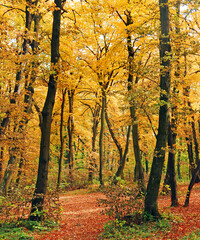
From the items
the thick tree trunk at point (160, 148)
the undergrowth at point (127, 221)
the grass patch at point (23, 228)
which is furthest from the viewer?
the thick tree trunk at point (160, 148)

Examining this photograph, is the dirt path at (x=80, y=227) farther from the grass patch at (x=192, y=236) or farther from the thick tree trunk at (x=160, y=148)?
the grass patch at (x=192, y=236)

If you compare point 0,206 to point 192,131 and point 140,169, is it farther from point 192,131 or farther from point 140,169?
point 192,131

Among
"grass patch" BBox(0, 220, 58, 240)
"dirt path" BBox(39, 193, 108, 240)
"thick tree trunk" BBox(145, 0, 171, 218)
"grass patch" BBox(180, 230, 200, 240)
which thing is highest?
"thick tree trunk" BBox(145, 0, 171, 218)

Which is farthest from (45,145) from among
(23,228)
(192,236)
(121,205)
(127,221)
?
(192,236)

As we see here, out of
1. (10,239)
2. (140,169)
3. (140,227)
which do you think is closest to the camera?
(10,239)

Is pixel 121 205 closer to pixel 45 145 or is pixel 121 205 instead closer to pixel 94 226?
pixel 94 226

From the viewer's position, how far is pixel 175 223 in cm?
618

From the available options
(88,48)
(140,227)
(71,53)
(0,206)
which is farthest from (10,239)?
(88,48)

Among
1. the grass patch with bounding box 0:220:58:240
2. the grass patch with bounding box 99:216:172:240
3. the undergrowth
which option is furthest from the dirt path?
the undergrowth

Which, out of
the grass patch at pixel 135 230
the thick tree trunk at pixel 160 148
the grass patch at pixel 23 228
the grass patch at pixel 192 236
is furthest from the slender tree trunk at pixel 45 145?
the grass patch at pixel 192 236

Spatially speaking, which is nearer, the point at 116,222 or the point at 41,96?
the point at 116,222

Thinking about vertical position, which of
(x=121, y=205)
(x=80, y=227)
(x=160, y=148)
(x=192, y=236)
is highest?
(x=160, y=148)

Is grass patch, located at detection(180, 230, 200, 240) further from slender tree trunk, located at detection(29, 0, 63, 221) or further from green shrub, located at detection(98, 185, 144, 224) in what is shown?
slender tree trunk, located at detection(29, 0, 63, 221)

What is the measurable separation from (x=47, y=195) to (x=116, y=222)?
2355 mm
